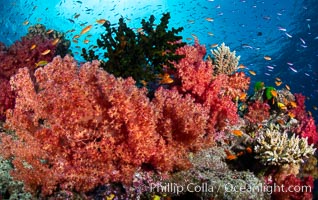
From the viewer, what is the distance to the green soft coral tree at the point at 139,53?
20.5ft

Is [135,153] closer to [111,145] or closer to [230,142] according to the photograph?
[111,145]

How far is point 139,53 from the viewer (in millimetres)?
6281

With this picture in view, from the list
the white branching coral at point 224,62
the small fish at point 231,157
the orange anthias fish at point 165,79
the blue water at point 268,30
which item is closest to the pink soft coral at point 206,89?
the orange anthias fish at point 165,79

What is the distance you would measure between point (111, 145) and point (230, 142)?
391cm

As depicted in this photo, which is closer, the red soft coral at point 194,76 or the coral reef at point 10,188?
the coral reef at point 10,188

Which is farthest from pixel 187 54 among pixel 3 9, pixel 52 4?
pixel 52 4

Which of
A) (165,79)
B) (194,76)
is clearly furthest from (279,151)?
(165,79)

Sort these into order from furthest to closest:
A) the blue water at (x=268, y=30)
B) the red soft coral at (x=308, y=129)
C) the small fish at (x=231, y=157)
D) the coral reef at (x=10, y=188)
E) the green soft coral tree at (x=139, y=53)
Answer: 1. the blue water at (x=268, y=30)
2. the red soft coral at (x=308, y=129)
3. the green soft coral tree at (x=139, y=53)
4. the small fish at (x=231, y=157)
5. the coral reef at (x=10, y=188)

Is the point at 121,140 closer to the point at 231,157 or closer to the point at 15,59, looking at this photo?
the point at 231,157

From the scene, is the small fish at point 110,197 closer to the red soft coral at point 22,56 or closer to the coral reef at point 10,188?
the coral reef at point 10,188

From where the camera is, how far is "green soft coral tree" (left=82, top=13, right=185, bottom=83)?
6.23 m

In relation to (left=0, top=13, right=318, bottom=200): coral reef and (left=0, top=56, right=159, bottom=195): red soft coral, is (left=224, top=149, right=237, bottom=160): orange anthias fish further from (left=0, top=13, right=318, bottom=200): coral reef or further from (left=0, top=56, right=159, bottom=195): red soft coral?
(left=0, top=56, right=159, bottom=195): red soft coral

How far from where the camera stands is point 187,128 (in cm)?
428

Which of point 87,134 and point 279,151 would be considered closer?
point 87,134
